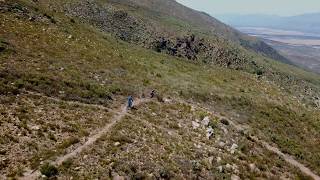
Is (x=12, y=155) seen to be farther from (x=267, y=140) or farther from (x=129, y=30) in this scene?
(x=129, y=30)

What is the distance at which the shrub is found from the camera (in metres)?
26.1

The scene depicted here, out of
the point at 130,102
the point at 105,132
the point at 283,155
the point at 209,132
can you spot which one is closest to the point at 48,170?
the point at 105,132

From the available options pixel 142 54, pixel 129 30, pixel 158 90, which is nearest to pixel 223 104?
pixel 158 90

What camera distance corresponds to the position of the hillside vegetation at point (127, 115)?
97.5 ft

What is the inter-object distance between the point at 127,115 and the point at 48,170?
13.3 m

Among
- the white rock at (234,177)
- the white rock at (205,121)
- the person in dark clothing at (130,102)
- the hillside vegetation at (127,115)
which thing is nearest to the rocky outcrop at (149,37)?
the hillside vegetation at (127,115)

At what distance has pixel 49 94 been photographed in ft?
128

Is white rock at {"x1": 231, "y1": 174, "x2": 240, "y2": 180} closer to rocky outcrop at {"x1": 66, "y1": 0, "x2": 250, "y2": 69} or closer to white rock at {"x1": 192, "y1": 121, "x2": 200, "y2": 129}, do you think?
white rock at {"x1": 192, "y1": 121, "x2": 200, "y2": 129}

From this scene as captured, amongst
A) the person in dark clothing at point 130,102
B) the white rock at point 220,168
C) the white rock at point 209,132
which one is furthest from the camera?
the person in dark clothing at point 130,102

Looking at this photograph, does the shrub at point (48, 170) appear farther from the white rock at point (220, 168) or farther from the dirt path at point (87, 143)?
the white rock at point (220, 168)

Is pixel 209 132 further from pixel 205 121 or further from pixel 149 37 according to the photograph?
pixel 149 37

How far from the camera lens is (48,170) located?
26.3m

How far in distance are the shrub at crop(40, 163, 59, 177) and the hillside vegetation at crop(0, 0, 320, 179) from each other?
6 centimetres

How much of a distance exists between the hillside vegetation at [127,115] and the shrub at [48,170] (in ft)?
0.21
